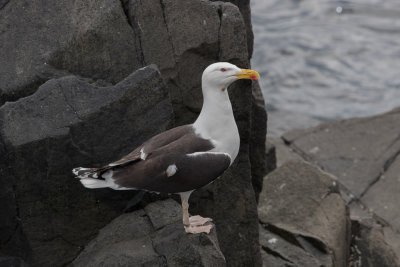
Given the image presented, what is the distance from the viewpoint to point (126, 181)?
504 centimetres

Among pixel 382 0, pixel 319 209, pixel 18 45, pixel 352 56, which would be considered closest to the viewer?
pixel 18 45

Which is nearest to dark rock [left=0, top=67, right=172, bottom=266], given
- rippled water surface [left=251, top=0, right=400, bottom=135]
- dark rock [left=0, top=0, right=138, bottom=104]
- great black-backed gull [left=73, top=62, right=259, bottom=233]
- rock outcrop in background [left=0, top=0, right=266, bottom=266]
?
rock outcrop in background [left=0, top=0, right=266, bottom=266]

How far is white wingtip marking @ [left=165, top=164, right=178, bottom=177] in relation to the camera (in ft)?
16.5

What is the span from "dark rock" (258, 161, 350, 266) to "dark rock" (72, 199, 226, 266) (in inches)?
93.3

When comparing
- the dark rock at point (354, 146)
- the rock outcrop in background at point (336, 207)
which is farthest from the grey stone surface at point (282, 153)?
the dark rock at point (354, 146)

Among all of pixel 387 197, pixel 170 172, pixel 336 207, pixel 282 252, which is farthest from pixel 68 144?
pixel 387 197

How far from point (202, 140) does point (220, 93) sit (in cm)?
44

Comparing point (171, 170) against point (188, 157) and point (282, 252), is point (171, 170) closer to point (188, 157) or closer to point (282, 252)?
point (188, 157)

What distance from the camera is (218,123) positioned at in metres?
5.31

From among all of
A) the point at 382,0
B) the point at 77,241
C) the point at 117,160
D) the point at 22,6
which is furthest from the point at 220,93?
the point at 382,0

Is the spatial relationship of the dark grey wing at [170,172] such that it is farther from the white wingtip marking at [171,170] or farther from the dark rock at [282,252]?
the dark rock at [282,252]

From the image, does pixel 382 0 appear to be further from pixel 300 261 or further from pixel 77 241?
pixel 77 241

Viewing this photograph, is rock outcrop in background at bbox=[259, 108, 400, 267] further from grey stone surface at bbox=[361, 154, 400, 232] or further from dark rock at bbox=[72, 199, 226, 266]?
dark rock at bbox=[72, 199, 226, 266]

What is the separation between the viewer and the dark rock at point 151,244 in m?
4.91
